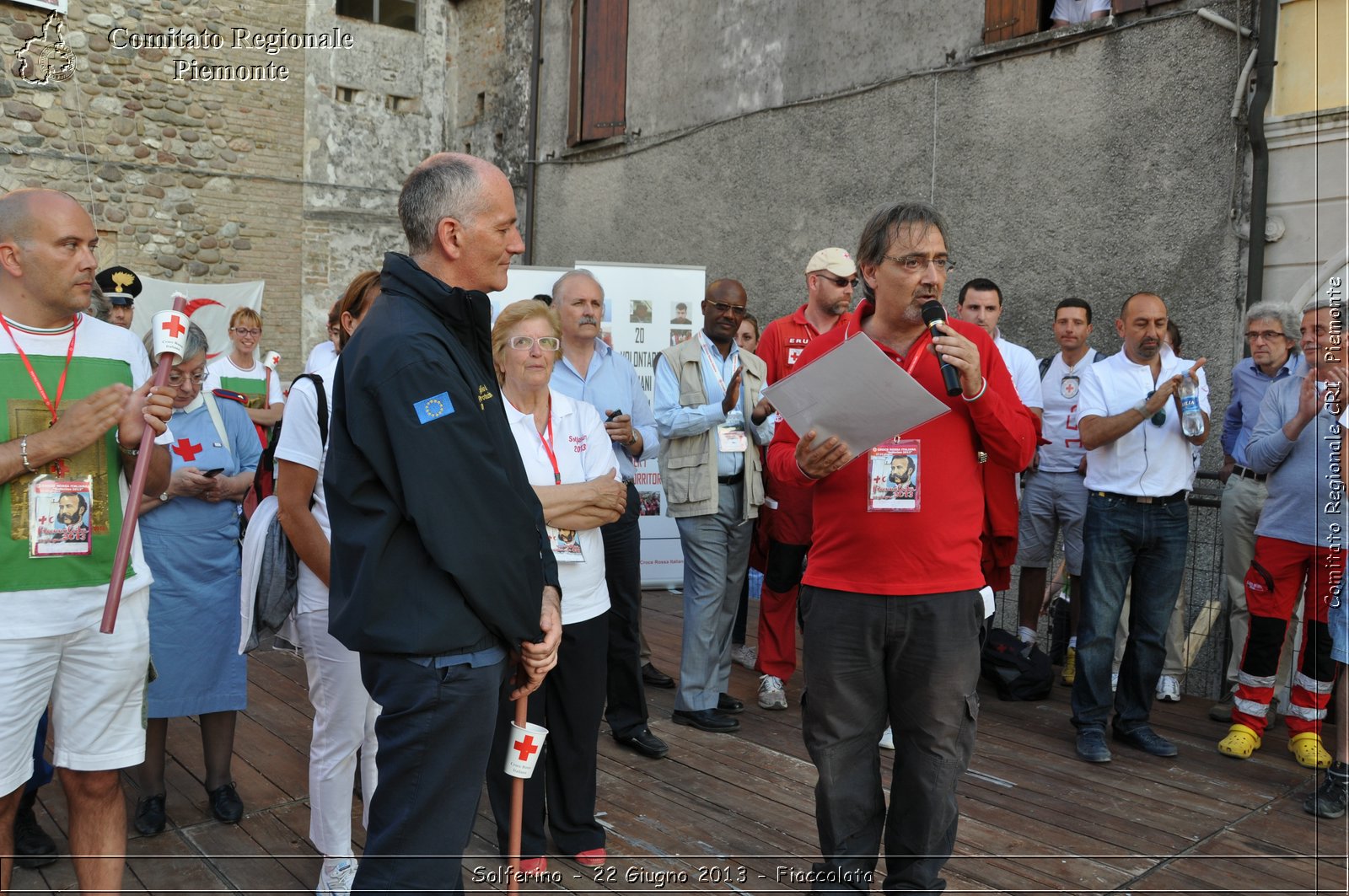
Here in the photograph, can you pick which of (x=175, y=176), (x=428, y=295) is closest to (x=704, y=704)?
(x=428, y=295)

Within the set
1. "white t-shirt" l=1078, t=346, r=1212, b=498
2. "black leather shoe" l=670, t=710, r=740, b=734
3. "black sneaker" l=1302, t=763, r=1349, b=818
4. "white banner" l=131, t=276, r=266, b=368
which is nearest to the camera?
"black sneaker" l=1302, t=763, r=1349, b=818

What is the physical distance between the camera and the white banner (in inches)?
492

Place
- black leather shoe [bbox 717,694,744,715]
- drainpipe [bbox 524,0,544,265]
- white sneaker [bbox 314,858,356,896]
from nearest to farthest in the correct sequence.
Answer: white sneaker [bbox 314,858,356,896], black leather shoe [bbox 717,694,744,715], drainpipe [bbox 524,0,544,265]

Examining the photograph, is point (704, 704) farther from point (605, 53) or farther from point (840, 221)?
point (605, 53)

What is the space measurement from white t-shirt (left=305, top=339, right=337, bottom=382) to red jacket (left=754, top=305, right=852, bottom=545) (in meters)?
2.35

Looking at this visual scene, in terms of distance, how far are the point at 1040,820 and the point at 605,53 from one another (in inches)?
411

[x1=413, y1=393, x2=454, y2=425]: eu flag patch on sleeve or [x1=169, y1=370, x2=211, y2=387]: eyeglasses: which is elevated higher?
[x1=169, y1=370, x2=211, y2=387]: eyeglasses

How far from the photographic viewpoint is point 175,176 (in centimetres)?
1344

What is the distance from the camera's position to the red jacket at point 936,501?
3113mm

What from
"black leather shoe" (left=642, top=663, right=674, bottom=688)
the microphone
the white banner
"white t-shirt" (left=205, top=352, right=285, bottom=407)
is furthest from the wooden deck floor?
the white banner

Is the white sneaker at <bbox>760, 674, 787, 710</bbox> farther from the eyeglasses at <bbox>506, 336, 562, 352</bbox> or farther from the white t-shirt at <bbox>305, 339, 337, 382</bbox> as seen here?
the white t-shirt at <bbox>305, 339, 337, 382</bbox>

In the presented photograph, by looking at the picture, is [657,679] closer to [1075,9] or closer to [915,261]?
[915,261]

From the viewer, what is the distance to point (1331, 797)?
14.3 feet

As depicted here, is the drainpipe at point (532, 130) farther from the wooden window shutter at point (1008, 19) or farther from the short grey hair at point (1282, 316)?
the short grey hair at point (1282, 316)
